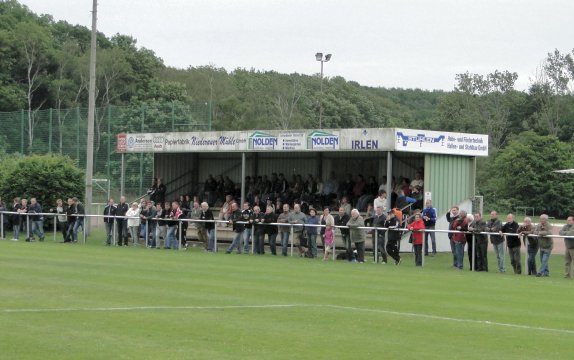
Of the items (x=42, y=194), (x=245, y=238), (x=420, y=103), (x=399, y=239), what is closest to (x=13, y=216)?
(x=42, y=194)

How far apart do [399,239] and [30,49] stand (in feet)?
212

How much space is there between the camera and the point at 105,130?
54.7m

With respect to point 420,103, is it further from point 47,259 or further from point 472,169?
point 47,259

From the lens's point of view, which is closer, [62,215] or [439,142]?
[439,142]

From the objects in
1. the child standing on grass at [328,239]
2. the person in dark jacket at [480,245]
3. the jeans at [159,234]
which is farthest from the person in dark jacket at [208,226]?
the person in dark jacket at [480,245]

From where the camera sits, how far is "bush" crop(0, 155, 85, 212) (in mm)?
45094

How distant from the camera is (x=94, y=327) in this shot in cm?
1398

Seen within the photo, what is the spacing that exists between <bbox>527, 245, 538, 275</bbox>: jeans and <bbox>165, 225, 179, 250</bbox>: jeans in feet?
43.1

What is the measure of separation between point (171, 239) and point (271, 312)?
67.1 ft

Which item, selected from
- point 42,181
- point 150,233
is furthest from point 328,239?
point 42,181

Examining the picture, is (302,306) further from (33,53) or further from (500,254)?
(33,53)

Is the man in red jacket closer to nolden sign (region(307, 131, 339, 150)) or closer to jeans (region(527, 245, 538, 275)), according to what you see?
jeans (region(527, 245, 538, 275))

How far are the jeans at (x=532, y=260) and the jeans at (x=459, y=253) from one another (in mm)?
2126

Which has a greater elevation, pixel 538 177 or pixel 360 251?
pixel 538 177
